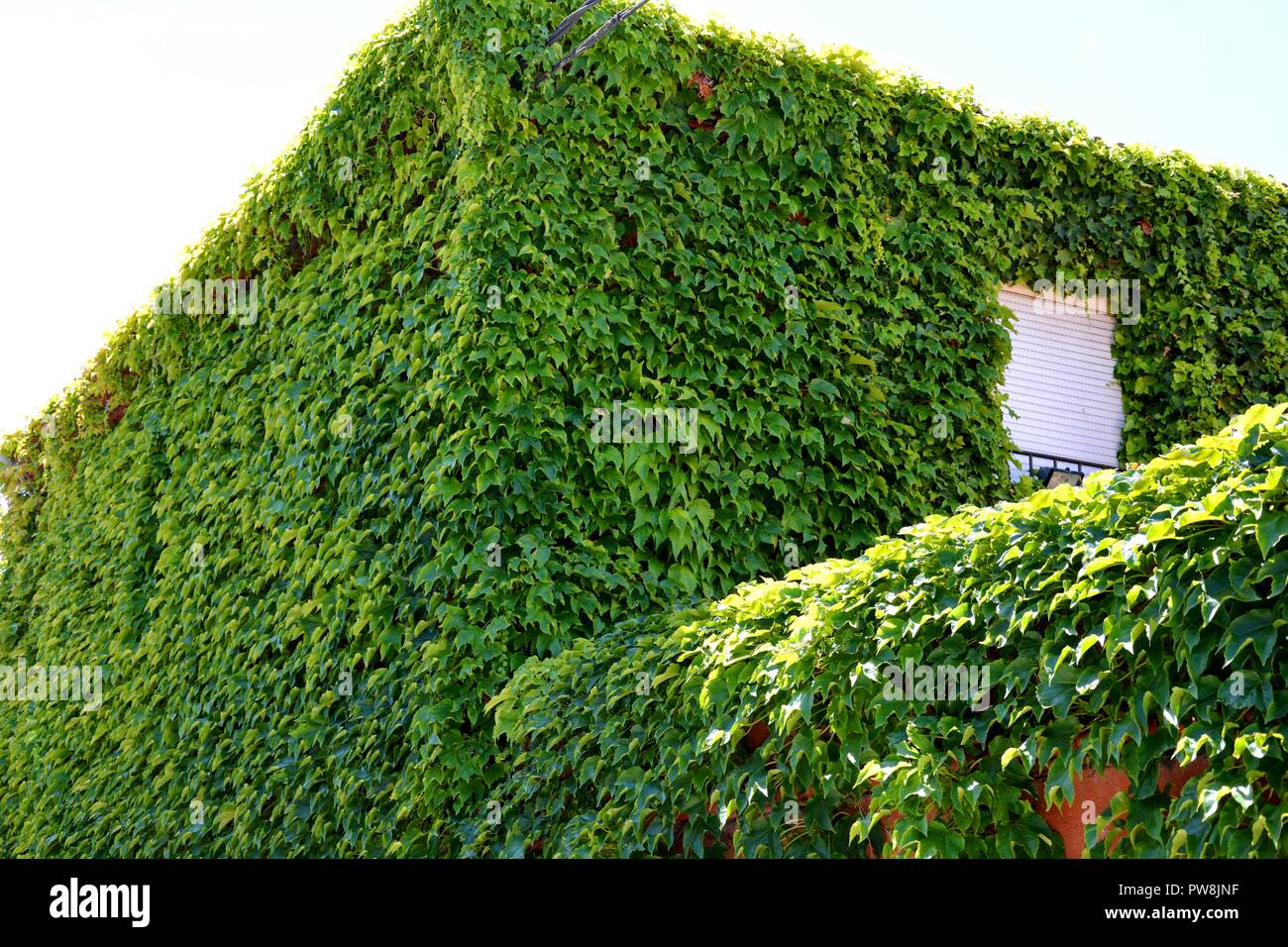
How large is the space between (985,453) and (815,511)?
158 centimetres

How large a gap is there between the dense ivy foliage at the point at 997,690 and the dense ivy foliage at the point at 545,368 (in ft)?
6.38

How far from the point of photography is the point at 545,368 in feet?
27.0

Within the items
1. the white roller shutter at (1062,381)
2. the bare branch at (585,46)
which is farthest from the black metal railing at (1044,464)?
the bare branch at (585,46)

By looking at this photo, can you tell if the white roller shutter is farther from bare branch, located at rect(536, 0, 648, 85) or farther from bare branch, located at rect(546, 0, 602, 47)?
bare branch, located at rect(546, 0, 602, 47)

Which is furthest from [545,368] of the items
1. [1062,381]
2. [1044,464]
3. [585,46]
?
[1062,381]

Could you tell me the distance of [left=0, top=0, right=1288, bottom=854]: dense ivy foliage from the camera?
806cm

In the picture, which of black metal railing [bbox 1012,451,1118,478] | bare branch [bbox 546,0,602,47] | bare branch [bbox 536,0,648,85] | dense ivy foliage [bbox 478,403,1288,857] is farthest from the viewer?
black metal railing [bbox 1012,451,1118,478]

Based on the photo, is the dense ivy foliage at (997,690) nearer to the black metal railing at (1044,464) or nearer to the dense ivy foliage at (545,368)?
the dense ivy foliage at (545,368)

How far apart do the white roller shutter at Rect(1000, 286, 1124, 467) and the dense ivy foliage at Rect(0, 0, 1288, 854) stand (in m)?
0.22

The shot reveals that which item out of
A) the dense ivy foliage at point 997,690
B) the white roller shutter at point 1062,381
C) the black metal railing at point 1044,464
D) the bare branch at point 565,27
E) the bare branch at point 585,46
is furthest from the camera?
the white roller shutter at point 1062,381

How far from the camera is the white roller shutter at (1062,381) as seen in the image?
10469 mm

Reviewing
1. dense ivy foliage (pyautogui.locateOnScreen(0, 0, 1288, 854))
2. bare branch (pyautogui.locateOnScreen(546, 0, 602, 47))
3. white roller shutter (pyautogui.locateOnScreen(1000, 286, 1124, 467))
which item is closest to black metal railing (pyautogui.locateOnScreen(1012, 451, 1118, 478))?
white roller shutter (pyautogui.locateOnScreen(1000, 286, 1124, 467))

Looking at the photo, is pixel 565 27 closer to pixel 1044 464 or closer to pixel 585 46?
pixel 585 46
